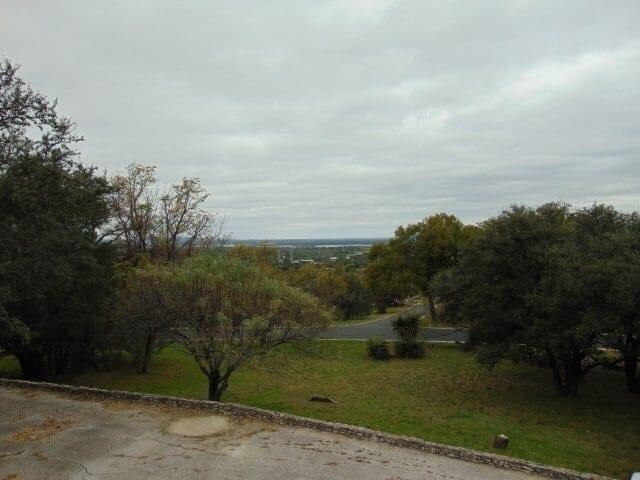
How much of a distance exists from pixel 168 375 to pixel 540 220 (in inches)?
706

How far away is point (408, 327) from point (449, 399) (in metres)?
10.0

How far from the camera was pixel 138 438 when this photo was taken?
1039 cm

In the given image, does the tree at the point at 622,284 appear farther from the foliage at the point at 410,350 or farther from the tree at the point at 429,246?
the tree at the point at 429,246

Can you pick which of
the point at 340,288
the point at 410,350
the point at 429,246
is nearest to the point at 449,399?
the point at 410,350

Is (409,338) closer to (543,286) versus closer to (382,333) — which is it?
(382,333)

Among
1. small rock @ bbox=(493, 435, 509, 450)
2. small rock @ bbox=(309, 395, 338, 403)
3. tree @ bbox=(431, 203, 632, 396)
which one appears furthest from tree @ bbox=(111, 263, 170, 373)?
tree @ bbox=(431, 203, 632, 396)

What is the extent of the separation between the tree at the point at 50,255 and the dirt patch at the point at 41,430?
7.10 feet

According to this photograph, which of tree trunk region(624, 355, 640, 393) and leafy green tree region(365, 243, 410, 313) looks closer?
tree trunk region(624, 355, 640, 393)

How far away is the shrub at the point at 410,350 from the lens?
26.2 metres

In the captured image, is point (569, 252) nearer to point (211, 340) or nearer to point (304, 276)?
point (211, 340)

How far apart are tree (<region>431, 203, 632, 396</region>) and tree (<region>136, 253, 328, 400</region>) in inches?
288

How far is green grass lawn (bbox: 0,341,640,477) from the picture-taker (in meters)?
12.7

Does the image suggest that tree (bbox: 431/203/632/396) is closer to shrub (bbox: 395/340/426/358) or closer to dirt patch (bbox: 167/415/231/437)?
shrub (bbox: 395/340/426/358)

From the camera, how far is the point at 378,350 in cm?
2594
